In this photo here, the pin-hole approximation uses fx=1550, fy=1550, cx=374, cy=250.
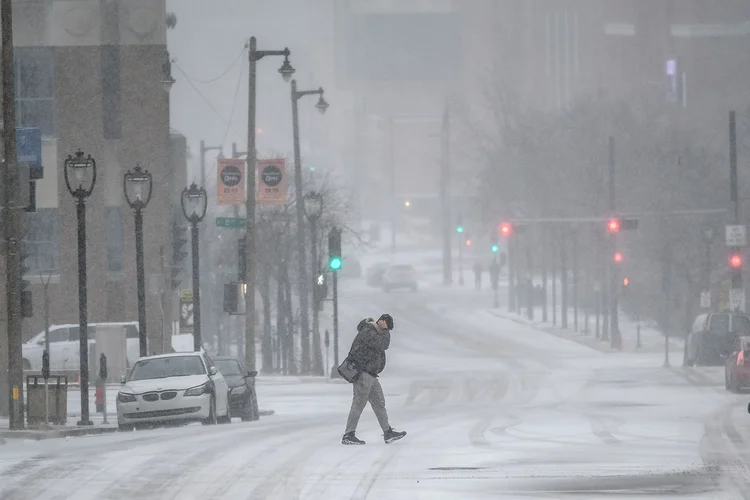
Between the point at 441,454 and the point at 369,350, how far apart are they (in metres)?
1.90

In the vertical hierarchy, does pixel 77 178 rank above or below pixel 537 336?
above

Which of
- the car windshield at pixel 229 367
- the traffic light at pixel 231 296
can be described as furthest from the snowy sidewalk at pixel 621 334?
the car windshield at pixel 229 367

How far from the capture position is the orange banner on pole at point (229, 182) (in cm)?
3791

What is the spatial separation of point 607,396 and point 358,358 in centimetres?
1778

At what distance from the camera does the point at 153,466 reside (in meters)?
17.6

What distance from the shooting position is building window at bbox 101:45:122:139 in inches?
2084

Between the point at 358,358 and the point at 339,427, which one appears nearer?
the point at 358,358

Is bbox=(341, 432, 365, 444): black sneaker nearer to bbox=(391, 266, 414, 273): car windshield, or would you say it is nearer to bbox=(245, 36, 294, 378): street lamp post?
bbox=(245, 36, 294, 378): street lamp post

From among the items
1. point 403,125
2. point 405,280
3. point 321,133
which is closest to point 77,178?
point 405,280

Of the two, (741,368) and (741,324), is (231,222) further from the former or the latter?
(741,324)

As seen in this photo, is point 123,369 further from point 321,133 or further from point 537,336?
point 321,133

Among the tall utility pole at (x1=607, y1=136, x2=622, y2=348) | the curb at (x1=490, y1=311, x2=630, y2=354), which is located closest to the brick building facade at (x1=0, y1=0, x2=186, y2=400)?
the tall utility pole at (x1=607, y1=136, x2=622, y2=348)

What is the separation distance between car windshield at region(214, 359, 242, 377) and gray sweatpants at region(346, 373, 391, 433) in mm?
13504

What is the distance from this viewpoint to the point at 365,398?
2025 cm
